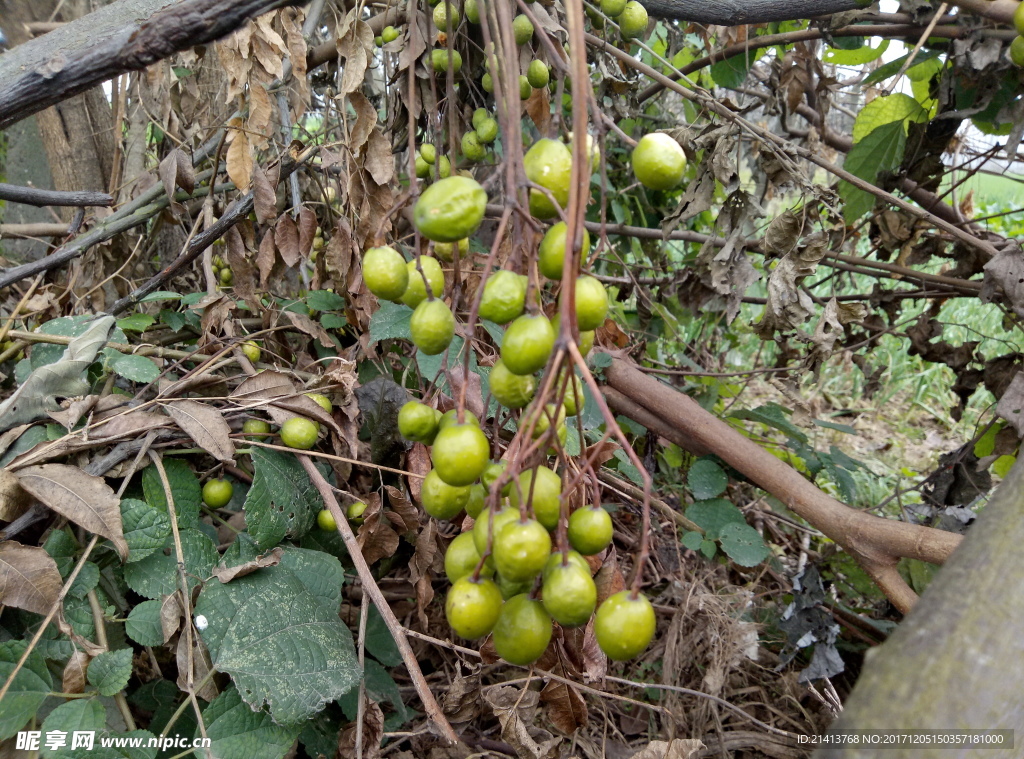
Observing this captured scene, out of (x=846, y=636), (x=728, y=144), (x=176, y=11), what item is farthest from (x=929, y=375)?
(x=176, y=11)

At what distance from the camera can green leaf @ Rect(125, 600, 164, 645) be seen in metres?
1.26

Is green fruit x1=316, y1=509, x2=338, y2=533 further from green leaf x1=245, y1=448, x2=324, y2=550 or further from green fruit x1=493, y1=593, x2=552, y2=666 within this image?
green fruit x1=493, y1=593, x2=552, y2=666

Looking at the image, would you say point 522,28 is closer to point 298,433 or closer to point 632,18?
point 632,18

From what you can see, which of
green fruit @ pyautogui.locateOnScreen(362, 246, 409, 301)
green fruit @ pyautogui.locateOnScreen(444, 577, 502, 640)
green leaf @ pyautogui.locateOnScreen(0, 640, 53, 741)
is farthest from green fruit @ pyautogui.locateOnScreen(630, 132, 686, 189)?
green leaf @ pyautogui.locateOnScreen(0, 640, 53, 741)

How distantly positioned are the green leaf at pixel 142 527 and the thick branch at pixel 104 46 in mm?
732

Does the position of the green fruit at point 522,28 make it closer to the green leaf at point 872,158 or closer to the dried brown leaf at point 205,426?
the dried brown leaf at point 205,426

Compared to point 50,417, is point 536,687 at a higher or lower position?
lower

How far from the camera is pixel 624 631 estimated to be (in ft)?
2.35

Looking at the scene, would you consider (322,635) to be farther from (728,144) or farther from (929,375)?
(929,375)

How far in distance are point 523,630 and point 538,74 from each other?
1.12 m

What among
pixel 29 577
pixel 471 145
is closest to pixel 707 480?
pixel 471 145

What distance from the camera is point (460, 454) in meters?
0.76

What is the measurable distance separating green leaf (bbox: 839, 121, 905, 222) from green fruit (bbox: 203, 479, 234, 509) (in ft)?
6.72

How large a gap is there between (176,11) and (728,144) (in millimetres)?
1192
